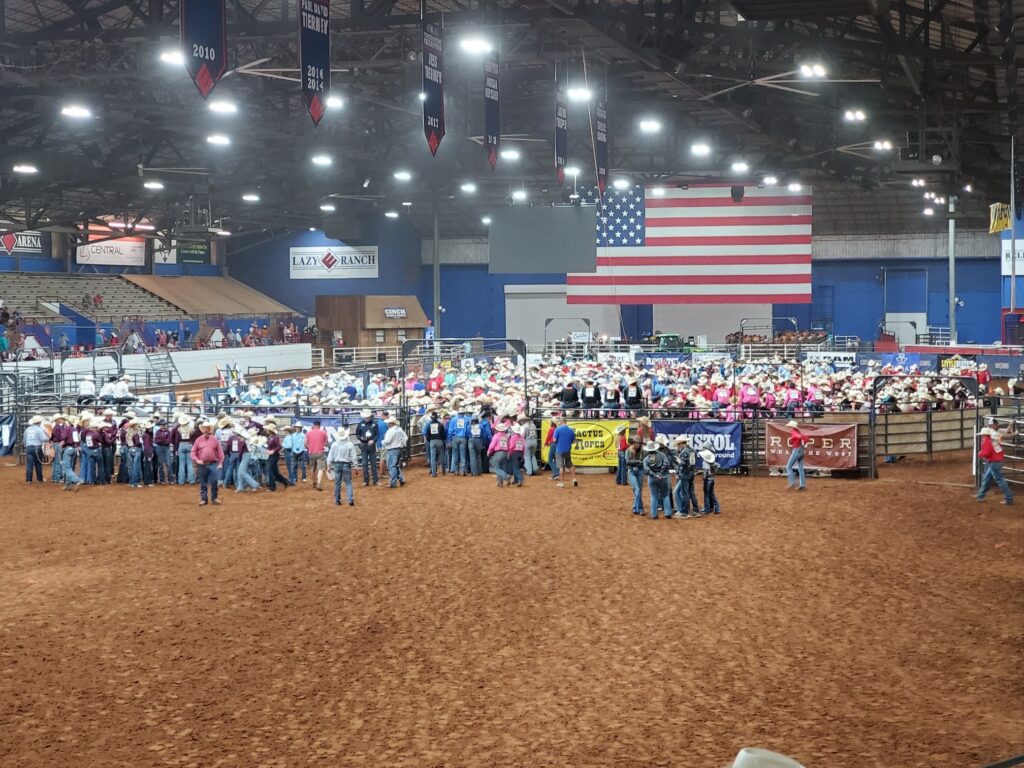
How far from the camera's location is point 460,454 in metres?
22.4

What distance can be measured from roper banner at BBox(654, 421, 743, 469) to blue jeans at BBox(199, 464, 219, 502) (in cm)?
904

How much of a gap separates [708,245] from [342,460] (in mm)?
26181

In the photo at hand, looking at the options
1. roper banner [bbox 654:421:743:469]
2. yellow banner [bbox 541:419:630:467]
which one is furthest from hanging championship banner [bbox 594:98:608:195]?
roper banner [bbox 654:421:743:469]

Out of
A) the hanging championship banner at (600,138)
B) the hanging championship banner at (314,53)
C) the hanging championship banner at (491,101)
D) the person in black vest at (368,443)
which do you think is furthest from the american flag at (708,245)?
the hanging championship banner at (314,53)

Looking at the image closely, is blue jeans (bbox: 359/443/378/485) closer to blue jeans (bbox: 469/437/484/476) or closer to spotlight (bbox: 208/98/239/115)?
blue jeans (bbox: 469/437/484/476)

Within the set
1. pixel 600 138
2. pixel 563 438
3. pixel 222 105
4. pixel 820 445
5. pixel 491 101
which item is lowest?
pixel 820 445

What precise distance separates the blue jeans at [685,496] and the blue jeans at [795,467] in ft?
10.9

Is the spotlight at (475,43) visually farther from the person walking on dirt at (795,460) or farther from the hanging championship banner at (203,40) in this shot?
the person walking on dirt at (795,460)

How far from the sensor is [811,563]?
13844mm

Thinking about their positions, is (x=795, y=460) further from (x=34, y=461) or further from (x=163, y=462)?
(x=34, y=461)

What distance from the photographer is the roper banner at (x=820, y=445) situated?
69.8 feet

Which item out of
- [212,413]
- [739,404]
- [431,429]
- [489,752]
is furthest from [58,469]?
[489,752]

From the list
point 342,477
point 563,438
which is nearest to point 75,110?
point 342,477

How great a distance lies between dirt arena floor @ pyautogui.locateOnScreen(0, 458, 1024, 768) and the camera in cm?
821
